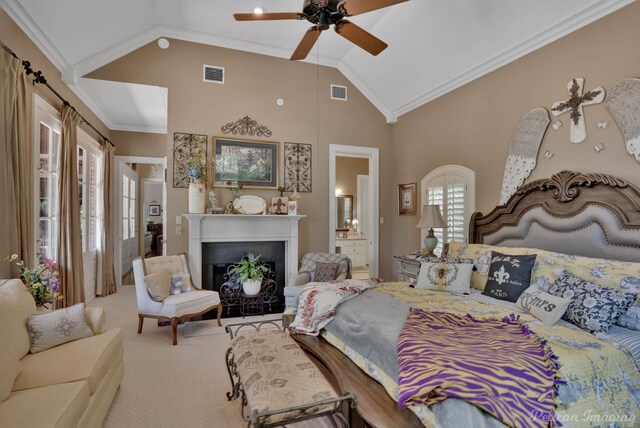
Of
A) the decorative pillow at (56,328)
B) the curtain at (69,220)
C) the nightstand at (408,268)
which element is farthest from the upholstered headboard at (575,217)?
the curtain at (69,220)

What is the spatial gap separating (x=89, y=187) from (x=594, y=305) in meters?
6.35

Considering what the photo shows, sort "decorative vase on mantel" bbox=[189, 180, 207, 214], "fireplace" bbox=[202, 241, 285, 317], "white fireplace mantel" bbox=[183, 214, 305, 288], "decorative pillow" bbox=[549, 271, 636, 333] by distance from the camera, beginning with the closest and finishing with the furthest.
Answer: "decorative pillow" bbox=[549, 271, 636, 333], "decorative vase on mantel" bbox=[189, 180, 207, 214], "white fireplace mantel" bbox=[183, 214, 305, 288], "fireplace" bbox=[202, 241, 285, 317]

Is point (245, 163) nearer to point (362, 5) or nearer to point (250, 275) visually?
point (250, 275)

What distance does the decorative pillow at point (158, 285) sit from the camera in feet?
12.5

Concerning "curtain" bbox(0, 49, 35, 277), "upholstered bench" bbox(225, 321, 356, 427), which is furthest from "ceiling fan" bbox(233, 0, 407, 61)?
"upholstered bench" bbox(225, 321, 356, 427)

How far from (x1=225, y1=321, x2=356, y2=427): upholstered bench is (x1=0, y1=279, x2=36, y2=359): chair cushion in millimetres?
1310

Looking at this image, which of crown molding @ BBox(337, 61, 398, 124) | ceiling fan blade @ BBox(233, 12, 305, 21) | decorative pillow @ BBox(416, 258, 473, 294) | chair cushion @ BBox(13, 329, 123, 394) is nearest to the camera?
chair cushion @ BBox(13, 329, 123, 394)

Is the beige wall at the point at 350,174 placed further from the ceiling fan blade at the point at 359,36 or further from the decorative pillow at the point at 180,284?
the ceiling fan blade at the point at 359,36

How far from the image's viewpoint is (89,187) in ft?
17.3

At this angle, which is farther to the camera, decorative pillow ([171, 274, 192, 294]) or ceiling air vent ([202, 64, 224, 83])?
ceiling air vent ([202, 64, 224, 83])

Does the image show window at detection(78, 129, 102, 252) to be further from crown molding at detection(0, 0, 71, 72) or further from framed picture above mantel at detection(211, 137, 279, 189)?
framed picture above mantel at detection(211, 137, 279, 189)

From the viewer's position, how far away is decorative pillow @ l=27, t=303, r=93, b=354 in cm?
227

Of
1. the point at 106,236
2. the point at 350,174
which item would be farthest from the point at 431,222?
the point at 106,236

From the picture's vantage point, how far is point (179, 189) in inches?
183
